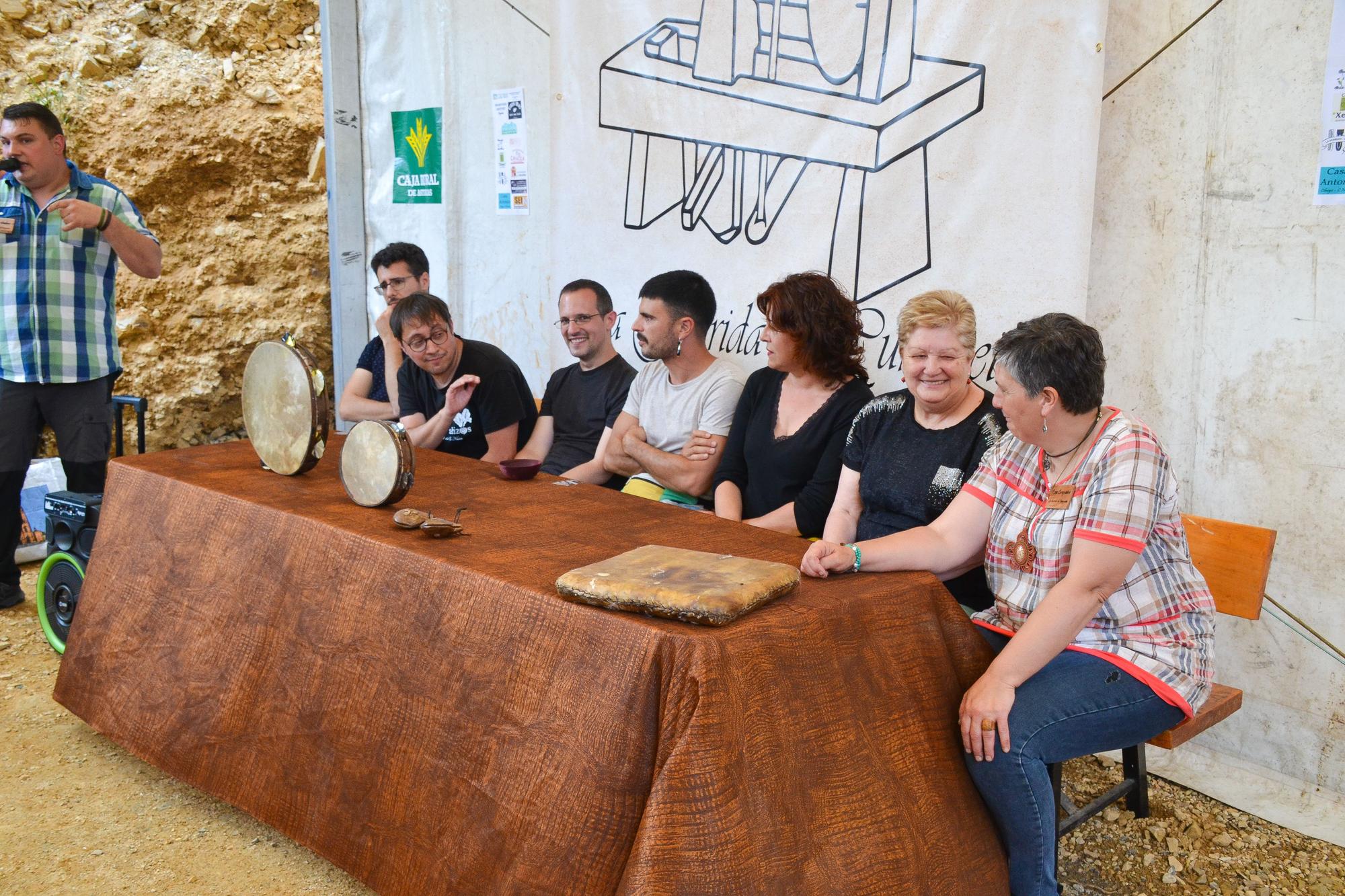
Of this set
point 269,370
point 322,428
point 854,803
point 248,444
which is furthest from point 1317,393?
point 248,444

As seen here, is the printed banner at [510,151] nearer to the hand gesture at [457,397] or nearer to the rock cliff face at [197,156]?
the hand gesture at [457,397]

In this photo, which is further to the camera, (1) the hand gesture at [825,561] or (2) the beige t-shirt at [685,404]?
(2) the beige t-shirt at [685,404]

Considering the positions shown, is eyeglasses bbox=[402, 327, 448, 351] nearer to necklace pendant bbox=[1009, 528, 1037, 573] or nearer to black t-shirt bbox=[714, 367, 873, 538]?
black t-shirt bbox=[714, 367, 873, 538]

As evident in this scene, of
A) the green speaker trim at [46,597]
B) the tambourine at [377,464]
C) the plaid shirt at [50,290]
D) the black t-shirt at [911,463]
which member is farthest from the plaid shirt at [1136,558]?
the plaid shirt at [50,290]

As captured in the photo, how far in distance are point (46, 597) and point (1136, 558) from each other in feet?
10.8

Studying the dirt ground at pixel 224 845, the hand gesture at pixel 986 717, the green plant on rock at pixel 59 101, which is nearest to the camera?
the hand gesture at pixel 986 717

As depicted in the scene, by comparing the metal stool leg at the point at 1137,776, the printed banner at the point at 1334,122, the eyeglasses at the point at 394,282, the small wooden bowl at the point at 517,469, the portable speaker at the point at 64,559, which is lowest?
the metal stool leg at the point at 1137,776

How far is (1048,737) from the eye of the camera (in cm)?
191

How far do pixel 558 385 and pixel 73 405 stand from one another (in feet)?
6.20

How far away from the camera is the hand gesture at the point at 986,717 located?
6.12 feet

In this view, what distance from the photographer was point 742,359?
3.74m

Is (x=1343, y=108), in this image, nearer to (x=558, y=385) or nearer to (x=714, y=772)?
(x=714, y=772)

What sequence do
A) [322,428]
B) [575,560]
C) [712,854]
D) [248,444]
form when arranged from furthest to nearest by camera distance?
[248,444] < [322,428] < [575,560] < [712,854]

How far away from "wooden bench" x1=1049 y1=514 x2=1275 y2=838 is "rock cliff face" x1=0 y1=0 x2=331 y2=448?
17.7 ft
